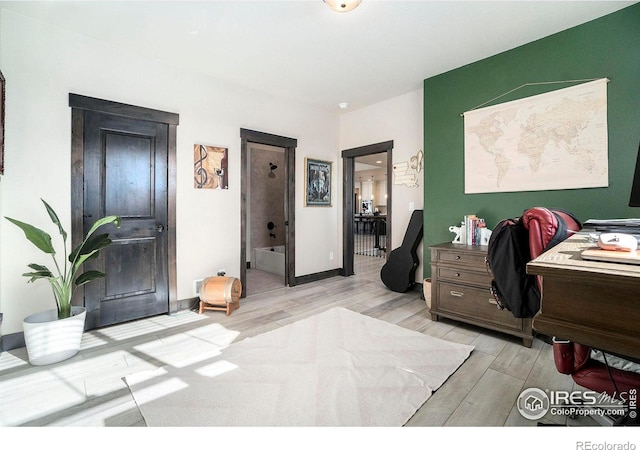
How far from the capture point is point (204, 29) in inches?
98.4

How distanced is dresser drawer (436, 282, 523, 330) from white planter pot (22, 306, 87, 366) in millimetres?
3202

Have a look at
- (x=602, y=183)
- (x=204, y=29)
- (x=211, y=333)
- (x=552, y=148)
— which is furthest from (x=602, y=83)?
(x=211, y=333)

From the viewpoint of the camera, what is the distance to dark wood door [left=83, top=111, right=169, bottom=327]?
8.80 ft

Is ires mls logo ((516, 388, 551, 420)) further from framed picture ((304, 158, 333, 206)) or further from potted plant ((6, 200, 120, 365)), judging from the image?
framed picture ((304, 158, 333, 206))

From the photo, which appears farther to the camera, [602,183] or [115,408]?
[602,183]

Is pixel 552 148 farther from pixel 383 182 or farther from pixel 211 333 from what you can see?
pixel 383 182

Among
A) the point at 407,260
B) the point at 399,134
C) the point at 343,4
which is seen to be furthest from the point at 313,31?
the point at 407,260

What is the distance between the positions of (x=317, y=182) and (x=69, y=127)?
3072mm

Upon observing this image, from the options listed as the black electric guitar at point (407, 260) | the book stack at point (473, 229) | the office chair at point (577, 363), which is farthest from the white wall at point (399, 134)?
the office chair at point (577, 363)

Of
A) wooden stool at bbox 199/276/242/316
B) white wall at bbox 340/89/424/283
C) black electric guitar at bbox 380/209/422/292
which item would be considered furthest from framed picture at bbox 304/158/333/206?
wooden stool at bbox 199/276/242/316

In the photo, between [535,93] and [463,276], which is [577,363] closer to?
[463,276]

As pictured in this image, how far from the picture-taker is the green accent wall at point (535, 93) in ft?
7.37

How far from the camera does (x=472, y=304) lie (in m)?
2.63
